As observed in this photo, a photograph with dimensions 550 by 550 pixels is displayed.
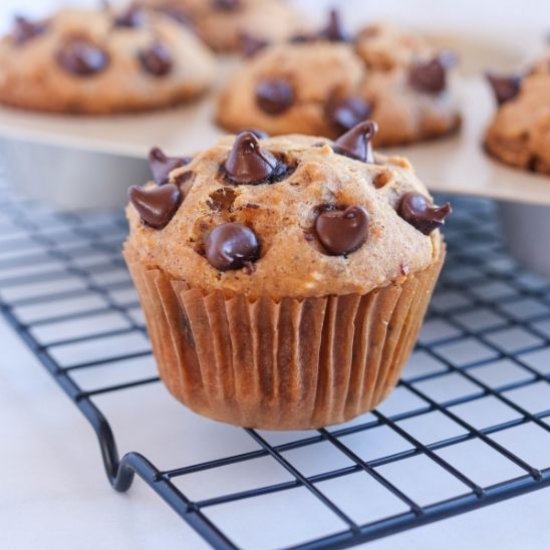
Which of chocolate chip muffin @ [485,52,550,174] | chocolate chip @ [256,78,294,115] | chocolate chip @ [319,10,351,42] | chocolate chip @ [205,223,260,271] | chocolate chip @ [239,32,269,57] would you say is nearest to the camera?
chocolate chip @ [205,223,260,271]

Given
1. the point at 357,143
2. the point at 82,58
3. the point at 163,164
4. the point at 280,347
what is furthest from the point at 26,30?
the point at 280,347

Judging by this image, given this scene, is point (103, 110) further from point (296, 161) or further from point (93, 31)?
point (296, 161)

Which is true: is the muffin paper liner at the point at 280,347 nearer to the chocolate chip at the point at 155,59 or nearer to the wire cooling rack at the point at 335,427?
the wire cooling rack at the point at 335,427

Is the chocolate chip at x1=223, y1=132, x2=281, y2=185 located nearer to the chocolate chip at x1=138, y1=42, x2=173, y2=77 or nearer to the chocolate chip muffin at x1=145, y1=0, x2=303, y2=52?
the chocolate chip at x1=138, y1=42, x2=173, y2=77

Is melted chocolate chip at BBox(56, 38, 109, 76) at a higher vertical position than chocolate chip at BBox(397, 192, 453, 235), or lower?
lower

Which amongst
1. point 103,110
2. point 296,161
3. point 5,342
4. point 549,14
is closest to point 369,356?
point 296,161

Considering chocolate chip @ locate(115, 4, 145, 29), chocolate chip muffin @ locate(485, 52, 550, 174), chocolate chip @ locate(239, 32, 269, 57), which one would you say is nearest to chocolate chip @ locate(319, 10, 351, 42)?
chocolate chip @ locate(239, 32, 269, 57)

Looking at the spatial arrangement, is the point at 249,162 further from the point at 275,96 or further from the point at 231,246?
the point at 275,96

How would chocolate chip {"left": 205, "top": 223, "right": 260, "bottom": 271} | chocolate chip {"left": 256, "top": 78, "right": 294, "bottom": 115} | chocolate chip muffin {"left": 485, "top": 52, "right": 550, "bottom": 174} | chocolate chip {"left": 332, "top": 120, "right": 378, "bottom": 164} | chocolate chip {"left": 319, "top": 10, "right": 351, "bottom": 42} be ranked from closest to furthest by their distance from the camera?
Result: chocolate chip {"left": 205, "top": 223, "right": 260, "bottom": 271} < chocolate chip {"left": 332, "top": 120, "right": 378, "bottom": 164} < chocolate chip muffin {"left": 485, "top": 52, "right": 550, "bottom": 174} < chocolate chip {"left": 256, "top": 78, "right": 294, "bottom": 115} < chocolate chip {"left": 319, "top": 10, "right": 351, "bottom": 42}
